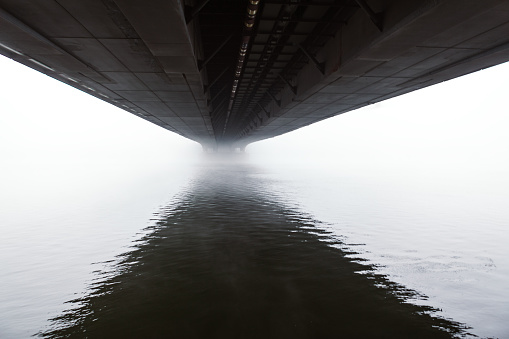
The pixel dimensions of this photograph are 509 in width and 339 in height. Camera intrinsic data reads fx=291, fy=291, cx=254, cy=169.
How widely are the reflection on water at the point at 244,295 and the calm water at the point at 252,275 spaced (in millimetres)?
37

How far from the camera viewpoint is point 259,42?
1195cm

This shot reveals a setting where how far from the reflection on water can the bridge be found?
7016 mm

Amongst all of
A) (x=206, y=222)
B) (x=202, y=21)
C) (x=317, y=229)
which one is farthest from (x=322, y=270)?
(x=202, y=21)

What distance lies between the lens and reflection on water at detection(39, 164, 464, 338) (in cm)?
635

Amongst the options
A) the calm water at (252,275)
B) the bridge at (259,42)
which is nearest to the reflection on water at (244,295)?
the calm water at (252,275)

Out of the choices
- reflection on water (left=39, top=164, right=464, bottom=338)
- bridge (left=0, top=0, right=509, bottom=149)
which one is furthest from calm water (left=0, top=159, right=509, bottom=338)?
bridge (left=0, top=0, right=509, bottom=149)

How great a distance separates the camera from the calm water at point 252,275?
6.55 metres

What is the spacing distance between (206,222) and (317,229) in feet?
19.8

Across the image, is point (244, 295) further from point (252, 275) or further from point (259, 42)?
point (259, 42)

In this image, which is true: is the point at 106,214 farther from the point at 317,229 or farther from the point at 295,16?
the point at 295,16

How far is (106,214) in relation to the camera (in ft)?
62.1

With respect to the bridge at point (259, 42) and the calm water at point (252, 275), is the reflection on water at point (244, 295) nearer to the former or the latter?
the calm water at point (252, 275)

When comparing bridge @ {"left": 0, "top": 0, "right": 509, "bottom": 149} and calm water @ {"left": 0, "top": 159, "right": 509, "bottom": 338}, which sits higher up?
bridge @ {"left": 0, "top": 0, "right": 509, "bottom": 149}

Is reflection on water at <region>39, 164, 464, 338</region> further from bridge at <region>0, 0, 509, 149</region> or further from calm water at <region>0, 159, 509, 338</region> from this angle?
bridge at <region>0, 0, 509, 149</region>
